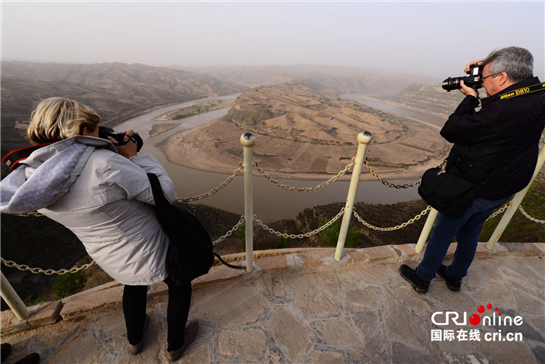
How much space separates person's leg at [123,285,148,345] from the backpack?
1.07 ft

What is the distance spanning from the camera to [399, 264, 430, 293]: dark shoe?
2.72 meters

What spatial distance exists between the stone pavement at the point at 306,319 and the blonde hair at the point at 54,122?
6.03ft

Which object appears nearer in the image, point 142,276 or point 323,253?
point 142,276

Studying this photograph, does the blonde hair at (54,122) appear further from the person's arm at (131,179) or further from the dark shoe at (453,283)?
the dark shoe at (453,283)

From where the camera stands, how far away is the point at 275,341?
2229 mm

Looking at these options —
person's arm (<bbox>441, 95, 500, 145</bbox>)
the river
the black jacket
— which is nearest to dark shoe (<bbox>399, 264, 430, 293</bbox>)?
the black jacket

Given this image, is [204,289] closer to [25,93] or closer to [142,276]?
[142,276]

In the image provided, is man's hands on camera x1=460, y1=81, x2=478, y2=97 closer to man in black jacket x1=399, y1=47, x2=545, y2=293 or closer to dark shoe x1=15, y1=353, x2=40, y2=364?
man in black jacket x1=399, y1=47, x2=545, y2=293

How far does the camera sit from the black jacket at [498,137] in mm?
1711

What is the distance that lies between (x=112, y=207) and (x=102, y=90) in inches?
3202

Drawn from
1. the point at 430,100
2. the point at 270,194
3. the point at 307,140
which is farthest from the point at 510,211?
the point at 430,100

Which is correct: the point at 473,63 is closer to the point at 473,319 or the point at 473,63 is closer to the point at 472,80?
the point at 472,80

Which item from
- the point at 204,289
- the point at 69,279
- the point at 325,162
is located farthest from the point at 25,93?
the point at 204,289

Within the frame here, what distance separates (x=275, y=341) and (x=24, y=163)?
222 cm
